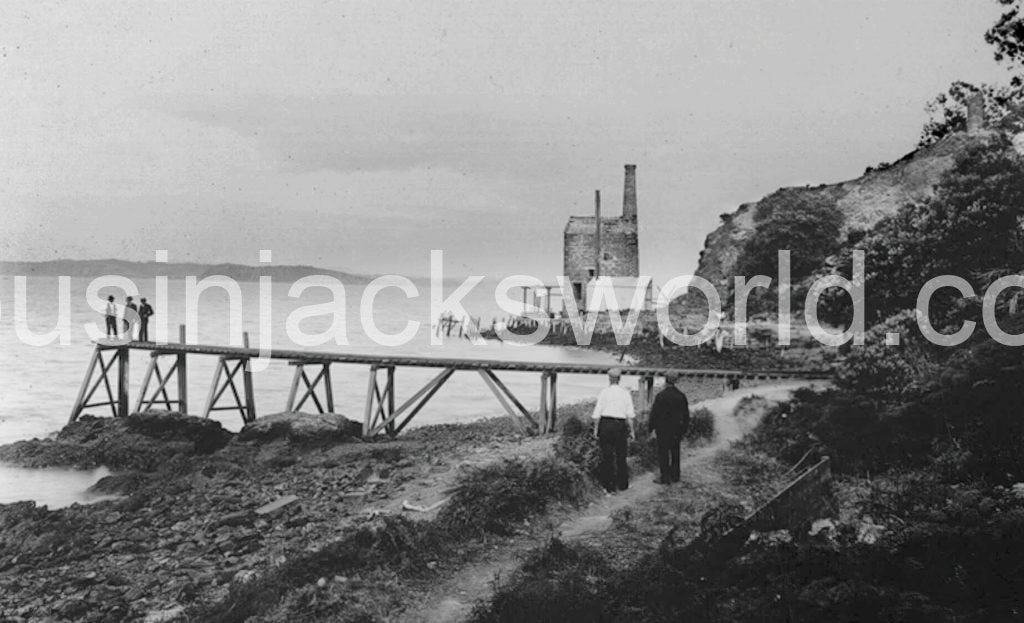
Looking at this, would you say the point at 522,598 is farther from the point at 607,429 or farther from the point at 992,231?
the point at 992,231

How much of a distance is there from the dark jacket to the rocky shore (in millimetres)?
3186

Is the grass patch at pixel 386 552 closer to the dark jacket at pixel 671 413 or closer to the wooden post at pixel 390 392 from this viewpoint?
the dark jacket at pixel 671 413

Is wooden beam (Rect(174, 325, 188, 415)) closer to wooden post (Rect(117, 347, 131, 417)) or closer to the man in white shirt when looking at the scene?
wooden post (Rect(117, 347, 131, 417))

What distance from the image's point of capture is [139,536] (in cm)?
1032

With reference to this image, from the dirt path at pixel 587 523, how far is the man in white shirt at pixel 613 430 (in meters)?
0.23

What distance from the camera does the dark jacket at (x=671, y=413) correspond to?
10.4m

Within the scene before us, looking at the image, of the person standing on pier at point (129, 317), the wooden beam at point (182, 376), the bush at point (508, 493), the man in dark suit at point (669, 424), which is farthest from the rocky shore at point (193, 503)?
→ the person standing on pier at point (129, 317)

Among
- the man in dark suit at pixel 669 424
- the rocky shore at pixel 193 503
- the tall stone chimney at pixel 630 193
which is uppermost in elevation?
the tall stone chimney at pixel 630 193

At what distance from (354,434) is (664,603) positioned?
1232 centimetres

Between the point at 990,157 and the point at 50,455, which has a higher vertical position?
the point at 990,157

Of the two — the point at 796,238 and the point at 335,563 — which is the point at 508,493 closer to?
the point at 335,563

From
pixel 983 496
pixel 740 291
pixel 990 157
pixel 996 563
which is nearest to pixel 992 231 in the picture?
pixel 990 157

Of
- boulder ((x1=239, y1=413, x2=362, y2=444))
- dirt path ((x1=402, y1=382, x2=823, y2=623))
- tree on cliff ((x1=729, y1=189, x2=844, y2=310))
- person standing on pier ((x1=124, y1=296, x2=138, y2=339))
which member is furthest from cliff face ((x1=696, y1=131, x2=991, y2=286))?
person standing on pier ((x1=124, y1=296, x2=138, y2=339))

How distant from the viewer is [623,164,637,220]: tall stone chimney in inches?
2056
